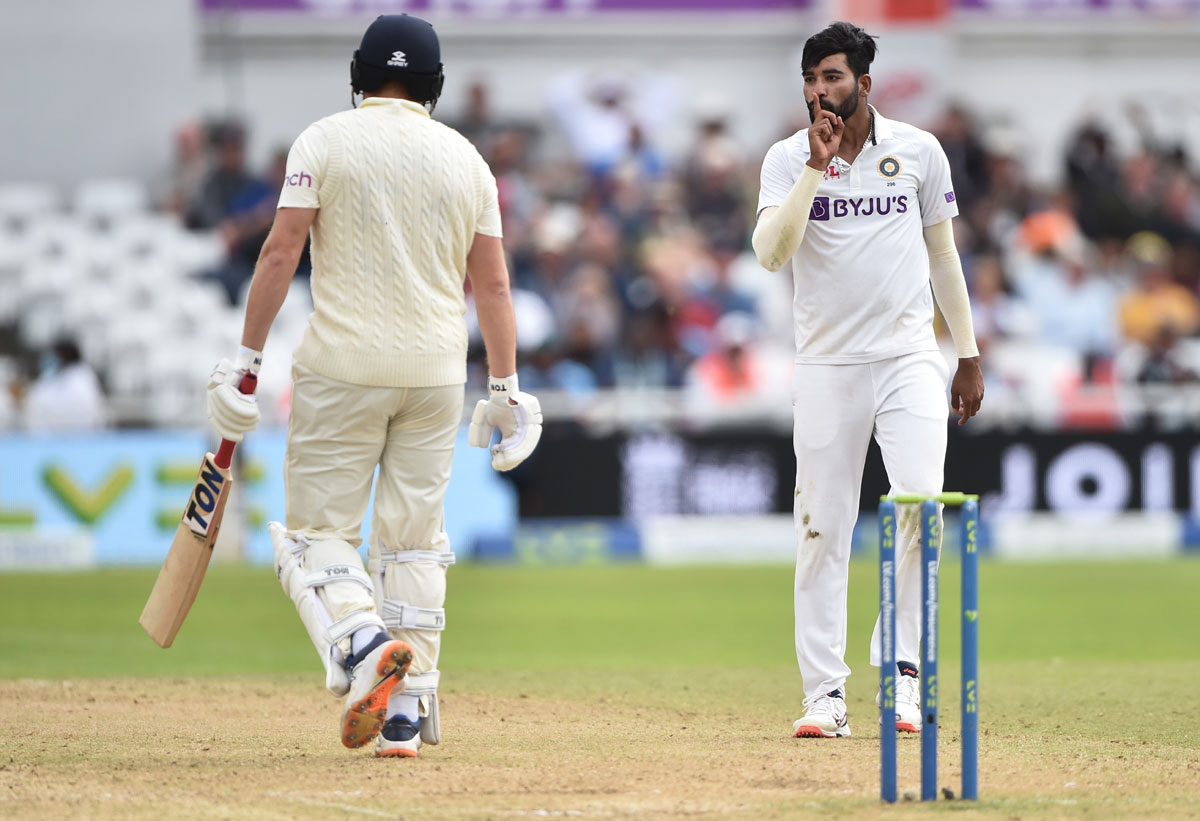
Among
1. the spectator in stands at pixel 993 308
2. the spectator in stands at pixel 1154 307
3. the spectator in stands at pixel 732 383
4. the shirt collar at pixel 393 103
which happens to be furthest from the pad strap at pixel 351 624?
the spectator in stands at pixel 1154 307

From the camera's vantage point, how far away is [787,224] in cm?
573

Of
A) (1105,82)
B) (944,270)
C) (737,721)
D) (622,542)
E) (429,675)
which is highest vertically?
(1105,82)

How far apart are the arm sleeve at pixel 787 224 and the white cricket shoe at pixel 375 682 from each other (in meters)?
1.71

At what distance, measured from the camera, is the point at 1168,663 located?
862 centimetres

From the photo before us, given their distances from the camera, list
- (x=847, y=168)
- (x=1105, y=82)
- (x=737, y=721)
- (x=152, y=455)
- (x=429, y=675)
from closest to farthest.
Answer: (x=429, y=675) → (x=847, y=168) → (x=737, y=721) → (x=152, y=455) → (x=1105, y=82)

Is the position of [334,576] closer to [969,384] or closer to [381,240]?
[381,240]

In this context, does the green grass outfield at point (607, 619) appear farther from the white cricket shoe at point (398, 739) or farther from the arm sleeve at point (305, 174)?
the arm sleeve at point (305, 174)

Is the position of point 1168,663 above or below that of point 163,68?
below

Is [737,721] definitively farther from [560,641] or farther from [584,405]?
[584,405]

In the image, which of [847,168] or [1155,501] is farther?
[1155,501]

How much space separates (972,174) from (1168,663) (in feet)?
36.7

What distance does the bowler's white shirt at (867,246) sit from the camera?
19.5 feet

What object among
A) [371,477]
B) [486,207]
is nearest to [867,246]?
[486,207]

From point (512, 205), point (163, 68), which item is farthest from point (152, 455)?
point (163, 68)
